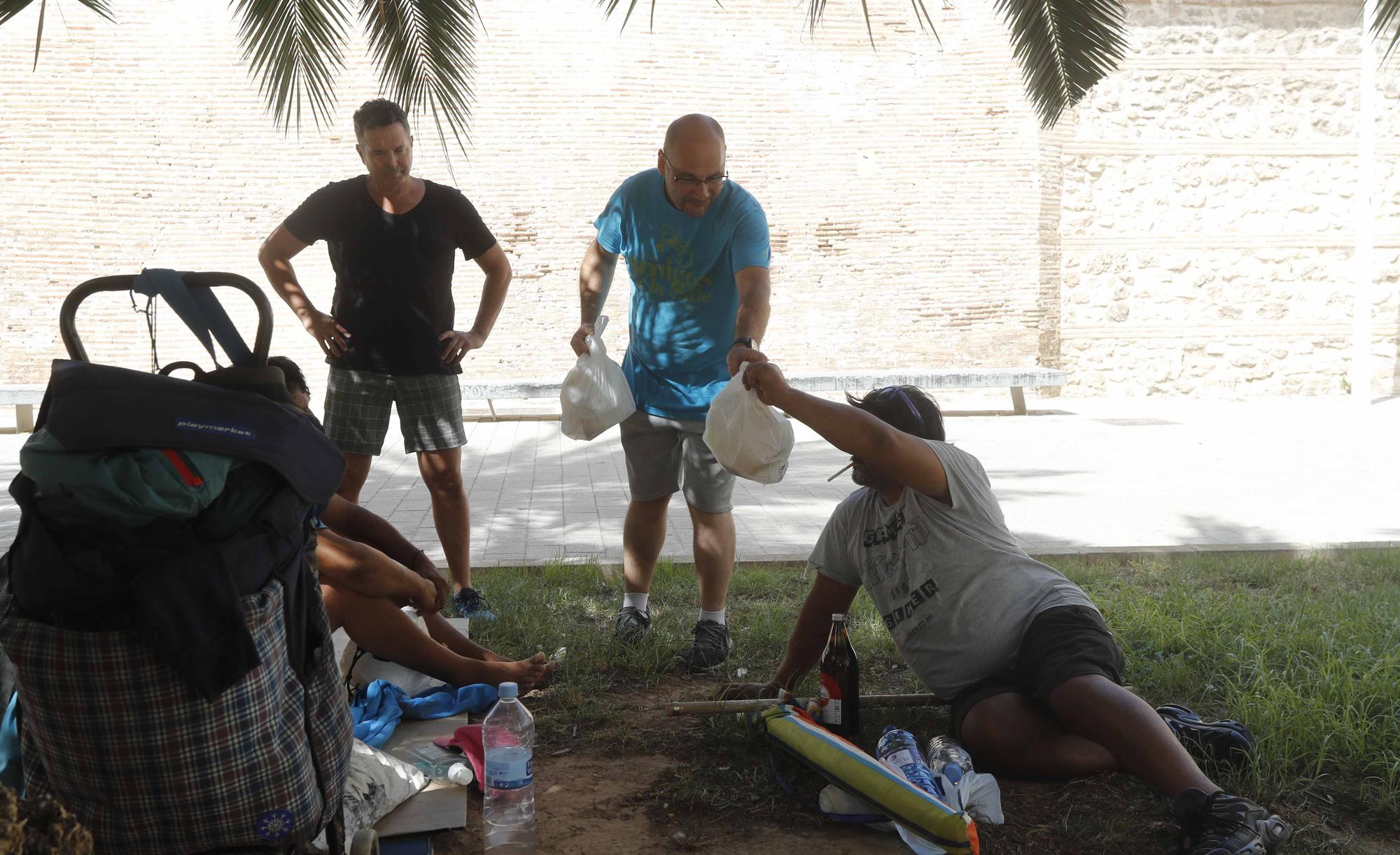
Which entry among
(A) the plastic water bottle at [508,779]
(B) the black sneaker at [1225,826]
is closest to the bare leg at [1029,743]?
(B) the black sneaker at [1225,826]

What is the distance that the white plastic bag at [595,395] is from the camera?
4227mm

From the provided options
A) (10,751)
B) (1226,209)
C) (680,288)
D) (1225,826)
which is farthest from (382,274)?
(1226,209)

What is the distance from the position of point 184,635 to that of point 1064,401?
13718 millimetres

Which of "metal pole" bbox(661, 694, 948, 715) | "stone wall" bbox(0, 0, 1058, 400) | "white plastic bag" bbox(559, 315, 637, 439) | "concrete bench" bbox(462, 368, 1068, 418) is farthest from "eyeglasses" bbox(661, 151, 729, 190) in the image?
"stone wall" bbox(0, 0, 1058, 400)

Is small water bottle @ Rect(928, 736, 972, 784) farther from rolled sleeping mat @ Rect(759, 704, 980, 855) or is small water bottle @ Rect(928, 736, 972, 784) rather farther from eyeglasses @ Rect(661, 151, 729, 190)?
eyeglasses @ Rect(661, 151, 729, 190)

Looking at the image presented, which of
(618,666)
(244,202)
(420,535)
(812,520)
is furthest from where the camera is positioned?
(244,202)

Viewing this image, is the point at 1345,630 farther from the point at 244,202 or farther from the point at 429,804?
the point at 244,202

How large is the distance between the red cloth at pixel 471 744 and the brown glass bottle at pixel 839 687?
38.2 inches

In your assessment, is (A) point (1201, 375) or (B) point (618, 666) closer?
(B) point (618, 666)

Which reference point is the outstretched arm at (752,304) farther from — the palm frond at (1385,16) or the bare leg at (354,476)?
the palm frond at (1385,16)

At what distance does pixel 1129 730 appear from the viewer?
8.86ft

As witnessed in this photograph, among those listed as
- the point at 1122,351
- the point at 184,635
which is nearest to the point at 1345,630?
the point at 184,635

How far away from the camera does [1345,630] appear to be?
424 centimetres

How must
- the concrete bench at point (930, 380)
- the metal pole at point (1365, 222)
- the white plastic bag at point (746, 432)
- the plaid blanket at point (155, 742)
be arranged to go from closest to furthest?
the plaid blanket at point (155, 742), the white plastic bag at point (746, 432), the concrete bench at point (930, 380), the metal pole at point (1365, 222)
